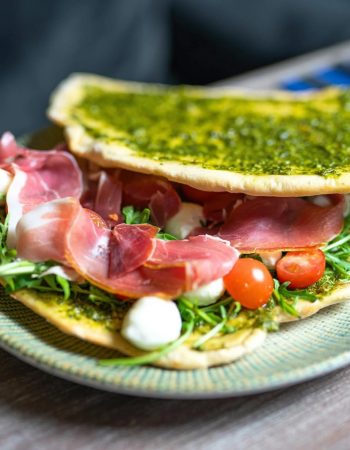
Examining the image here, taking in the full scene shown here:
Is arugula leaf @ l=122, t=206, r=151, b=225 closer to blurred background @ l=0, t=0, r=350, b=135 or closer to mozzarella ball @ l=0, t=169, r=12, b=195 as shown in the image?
mozzarella ball @ l=0, t=169, r=12, b=195

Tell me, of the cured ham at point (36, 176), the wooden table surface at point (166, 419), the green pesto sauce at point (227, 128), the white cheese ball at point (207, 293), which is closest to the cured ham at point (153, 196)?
the green pesto sauce at point (227, 128)

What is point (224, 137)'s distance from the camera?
16.1ft

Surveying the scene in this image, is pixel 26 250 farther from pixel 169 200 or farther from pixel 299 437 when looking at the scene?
pixel 299 437

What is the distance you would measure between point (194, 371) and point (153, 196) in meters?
1.36

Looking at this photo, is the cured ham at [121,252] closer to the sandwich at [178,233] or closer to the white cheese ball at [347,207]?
the sandwich at [178,233]

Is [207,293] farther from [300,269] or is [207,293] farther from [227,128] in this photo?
[227,128]

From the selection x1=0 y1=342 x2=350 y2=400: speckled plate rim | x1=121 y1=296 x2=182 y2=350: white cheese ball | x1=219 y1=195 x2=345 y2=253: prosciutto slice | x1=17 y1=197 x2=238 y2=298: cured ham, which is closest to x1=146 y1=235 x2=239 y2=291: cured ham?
x1=17 y1=197 x2=238 y2=298: cured ham

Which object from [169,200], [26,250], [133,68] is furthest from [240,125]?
[133,68]

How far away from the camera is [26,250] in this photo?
356 centimetres

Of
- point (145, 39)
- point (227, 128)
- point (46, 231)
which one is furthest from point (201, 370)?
point (145, 39)

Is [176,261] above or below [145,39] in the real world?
above

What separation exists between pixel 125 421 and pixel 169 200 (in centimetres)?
150

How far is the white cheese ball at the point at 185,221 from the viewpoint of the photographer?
412cm

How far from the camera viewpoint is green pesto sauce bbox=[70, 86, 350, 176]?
4293 mm
